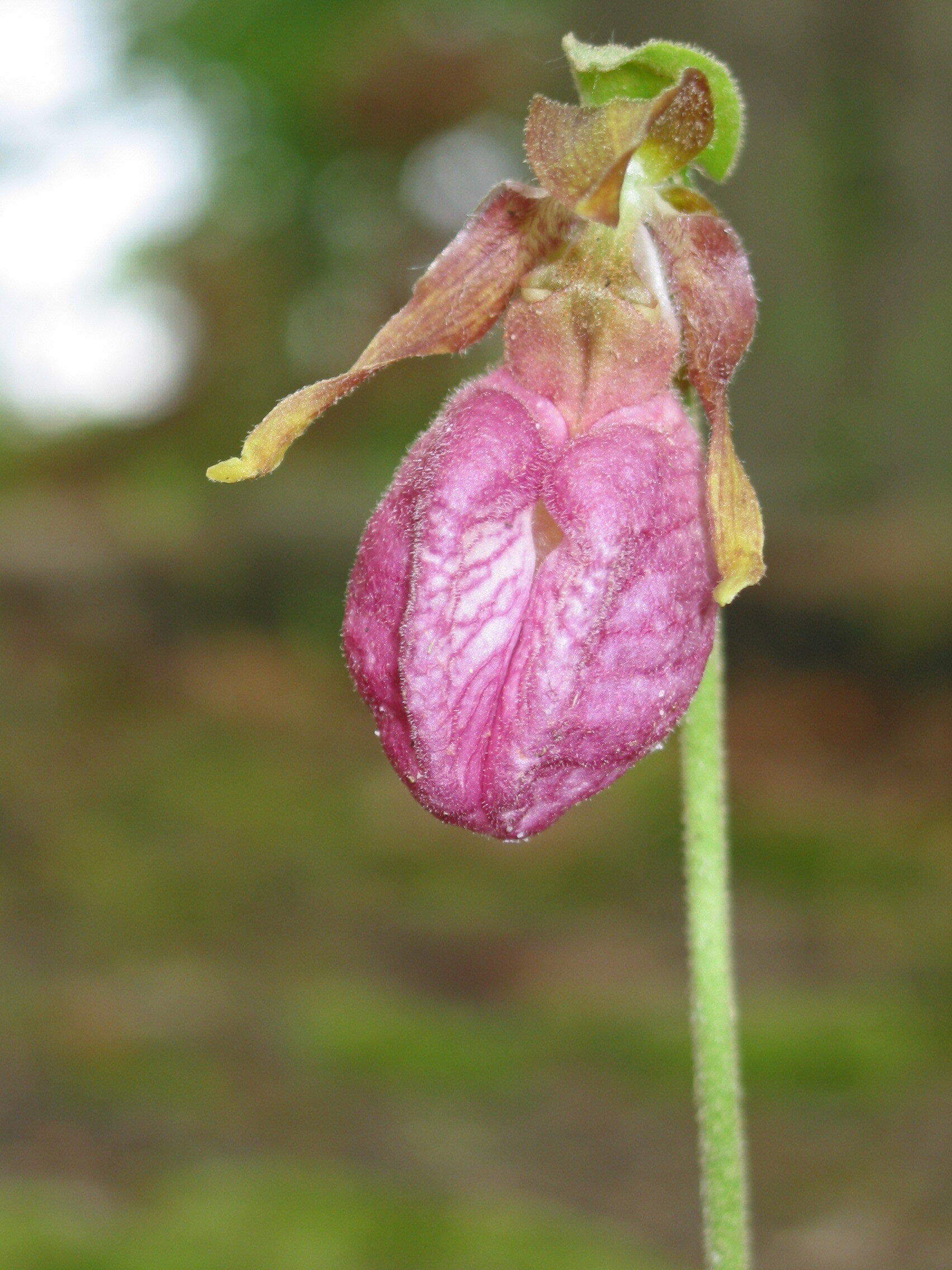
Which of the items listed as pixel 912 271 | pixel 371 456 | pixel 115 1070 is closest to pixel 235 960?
pixel 115 1070

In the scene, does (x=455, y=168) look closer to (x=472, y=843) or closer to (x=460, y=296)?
(x=472, y=843)

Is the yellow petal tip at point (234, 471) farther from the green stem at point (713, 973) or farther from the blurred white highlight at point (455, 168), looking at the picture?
the blurred white highlight at point (455, 168)

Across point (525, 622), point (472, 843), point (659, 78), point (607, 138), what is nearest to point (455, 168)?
point (472, 843)

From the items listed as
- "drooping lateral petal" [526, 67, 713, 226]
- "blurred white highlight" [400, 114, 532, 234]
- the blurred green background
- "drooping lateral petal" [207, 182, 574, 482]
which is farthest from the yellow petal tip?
"blurred white highlight" [400, 114, 532, 234]

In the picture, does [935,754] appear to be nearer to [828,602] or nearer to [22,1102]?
[828,602]

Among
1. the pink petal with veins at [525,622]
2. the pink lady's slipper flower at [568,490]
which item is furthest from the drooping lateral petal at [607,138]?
the pink petal with veins at [525,622]

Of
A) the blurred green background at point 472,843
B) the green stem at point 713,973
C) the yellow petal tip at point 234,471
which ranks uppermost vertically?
the blurred green background at point 472,843
